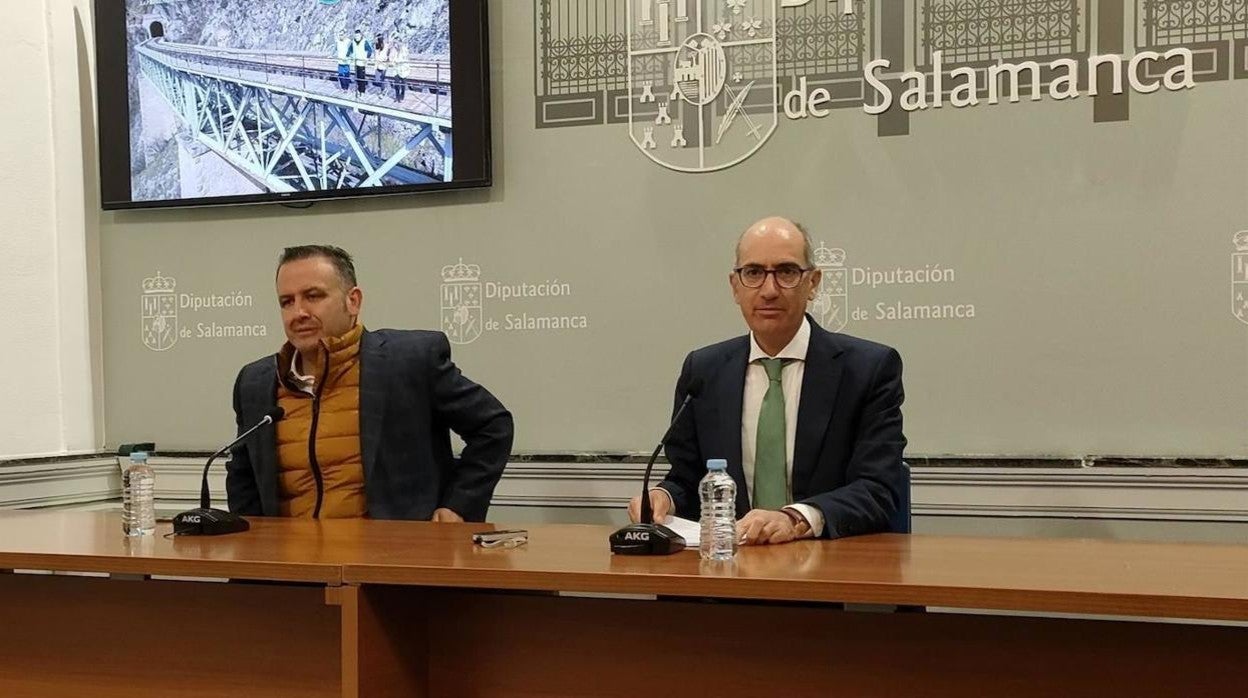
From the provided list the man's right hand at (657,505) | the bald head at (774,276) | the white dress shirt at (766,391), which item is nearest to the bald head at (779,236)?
the bald head at (774,276)

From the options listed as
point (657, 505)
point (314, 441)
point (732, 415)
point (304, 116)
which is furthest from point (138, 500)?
point (304, 116)

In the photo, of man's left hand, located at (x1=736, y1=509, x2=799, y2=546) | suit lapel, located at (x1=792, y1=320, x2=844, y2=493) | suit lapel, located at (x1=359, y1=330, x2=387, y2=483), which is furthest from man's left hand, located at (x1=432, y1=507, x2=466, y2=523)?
man's left hand, located at (x1=736, y1=509, x2=799, y2=546)

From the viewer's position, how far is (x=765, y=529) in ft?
7.16

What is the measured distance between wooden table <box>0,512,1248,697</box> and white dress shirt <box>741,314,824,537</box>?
18.5 inches

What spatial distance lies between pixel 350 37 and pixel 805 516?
Result: 8.42 feet

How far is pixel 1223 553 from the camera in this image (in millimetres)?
1995

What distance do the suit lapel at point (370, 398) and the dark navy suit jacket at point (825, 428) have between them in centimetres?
84

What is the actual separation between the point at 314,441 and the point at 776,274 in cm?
129

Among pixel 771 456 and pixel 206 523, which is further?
pixel 771 456

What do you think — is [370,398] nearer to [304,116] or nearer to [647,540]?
[647,540]

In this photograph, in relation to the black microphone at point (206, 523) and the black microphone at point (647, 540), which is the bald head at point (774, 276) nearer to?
the black microphone at point (647, 540)

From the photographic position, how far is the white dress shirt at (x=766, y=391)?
8.85ft

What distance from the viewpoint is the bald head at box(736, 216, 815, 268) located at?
2682mm

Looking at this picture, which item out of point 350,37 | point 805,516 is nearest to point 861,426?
point 805,516
